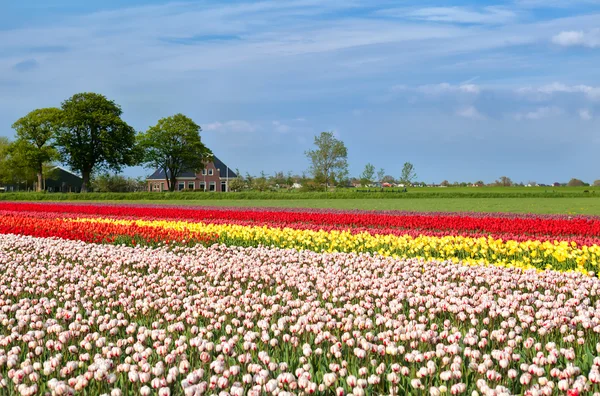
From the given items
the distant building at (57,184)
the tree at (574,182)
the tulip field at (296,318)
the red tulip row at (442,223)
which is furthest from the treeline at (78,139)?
the tree at (574,182)

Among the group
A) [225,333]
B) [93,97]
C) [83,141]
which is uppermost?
[93,97]

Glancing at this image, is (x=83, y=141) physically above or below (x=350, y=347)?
above

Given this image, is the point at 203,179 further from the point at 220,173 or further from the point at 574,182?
the point at 574,182

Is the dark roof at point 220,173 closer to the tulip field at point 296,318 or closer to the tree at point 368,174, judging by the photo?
the tree at point 368,174

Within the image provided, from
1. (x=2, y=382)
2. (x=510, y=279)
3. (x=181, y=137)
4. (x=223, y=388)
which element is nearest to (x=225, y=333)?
(x=223, y=388)

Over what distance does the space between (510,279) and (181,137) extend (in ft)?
260

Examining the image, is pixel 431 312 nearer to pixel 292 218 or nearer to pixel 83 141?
pixel 292 218

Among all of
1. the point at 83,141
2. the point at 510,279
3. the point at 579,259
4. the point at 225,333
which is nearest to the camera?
the point at 225,333

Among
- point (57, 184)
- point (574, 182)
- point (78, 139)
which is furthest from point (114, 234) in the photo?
point (574, 182)

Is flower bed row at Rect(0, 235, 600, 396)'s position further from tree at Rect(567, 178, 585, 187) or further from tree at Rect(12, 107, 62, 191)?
tree at Rect(567, 178, 585, 187)

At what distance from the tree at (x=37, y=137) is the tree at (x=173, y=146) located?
45.8 feet

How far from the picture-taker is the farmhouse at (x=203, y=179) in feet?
330

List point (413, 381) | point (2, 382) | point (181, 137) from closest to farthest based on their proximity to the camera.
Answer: point (413, 381) → point (2, 382) → point (181, 137)

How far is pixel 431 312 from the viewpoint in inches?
266
